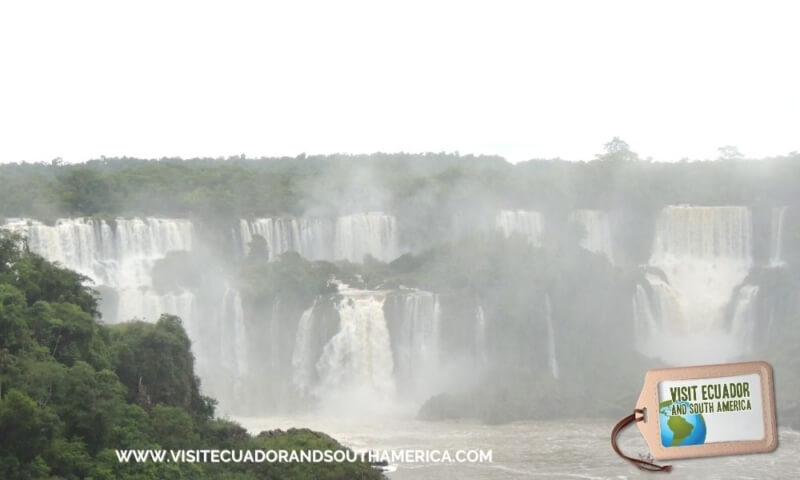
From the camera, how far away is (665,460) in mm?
3723

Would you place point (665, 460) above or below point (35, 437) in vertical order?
above

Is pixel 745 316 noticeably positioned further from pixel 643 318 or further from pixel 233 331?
pixel 233 331

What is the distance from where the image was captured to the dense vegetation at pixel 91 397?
42.8 ft

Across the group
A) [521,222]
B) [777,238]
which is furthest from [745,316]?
[521,222]

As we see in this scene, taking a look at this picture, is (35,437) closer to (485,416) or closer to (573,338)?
(485,416)

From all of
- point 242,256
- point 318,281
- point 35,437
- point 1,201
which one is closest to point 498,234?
point 318,281

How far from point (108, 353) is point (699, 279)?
29.0 meters

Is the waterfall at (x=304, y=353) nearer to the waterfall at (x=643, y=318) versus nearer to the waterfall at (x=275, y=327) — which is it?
the waterfall at (x=275, y=327)

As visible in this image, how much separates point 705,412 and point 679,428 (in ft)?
0.37

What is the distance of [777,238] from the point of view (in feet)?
133

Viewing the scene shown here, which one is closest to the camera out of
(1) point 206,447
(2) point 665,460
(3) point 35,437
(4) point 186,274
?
(2) point 665,460

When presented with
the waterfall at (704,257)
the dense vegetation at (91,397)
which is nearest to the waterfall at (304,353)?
the dense vegetation at (91,397)

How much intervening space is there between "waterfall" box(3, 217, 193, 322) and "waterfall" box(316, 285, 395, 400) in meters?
5.02

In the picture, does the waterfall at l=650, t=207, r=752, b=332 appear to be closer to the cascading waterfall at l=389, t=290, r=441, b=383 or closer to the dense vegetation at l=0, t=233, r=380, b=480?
the cascading waterfall at l=389, t=290, r=441, b=383
